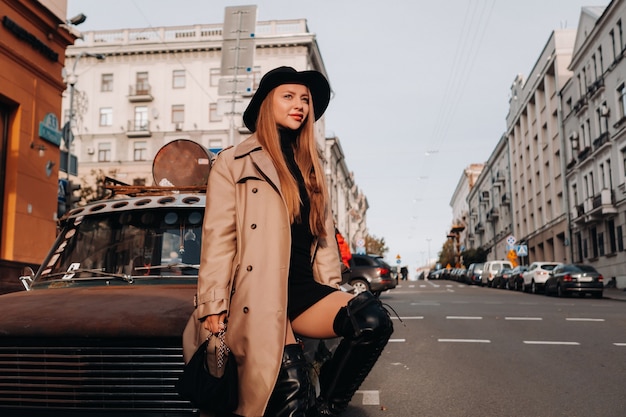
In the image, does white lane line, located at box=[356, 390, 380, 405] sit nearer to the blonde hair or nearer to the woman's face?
the blonde hair

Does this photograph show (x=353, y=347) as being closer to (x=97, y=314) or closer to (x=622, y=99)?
(x=97, y=314)

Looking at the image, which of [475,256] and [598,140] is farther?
[475,256]

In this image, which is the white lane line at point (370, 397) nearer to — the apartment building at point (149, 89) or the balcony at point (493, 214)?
the apartment building at point (149, 89)

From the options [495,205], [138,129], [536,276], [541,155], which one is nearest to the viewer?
[536,276]

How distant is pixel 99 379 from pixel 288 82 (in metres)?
1.72

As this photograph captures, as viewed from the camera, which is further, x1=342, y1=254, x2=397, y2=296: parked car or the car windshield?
x1=342, y1=254, x2=397, y2=296: parked car

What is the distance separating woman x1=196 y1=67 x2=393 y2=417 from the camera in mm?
2387

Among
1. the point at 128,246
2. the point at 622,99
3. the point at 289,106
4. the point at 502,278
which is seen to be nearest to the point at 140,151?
the point at 502,278

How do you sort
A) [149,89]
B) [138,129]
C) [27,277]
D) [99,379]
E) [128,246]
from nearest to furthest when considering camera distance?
[99,379], [128,246], [27,277], [138,129], [149,89]

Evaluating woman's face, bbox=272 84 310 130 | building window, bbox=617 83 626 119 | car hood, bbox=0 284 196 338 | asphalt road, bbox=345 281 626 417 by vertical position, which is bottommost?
asphalt road, bbox=345 281 626 417

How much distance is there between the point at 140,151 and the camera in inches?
1866

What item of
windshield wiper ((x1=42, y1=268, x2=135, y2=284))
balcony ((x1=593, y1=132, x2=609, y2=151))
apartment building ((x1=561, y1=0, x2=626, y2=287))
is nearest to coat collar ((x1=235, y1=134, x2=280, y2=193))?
windshield wiper ((x1=42, y1=268, x2=135, y2=284))

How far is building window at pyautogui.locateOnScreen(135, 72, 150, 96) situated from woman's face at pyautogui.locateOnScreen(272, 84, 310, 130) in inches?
1848

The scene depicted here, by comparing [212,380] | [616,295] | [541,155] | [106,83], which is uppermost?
[106,83]
